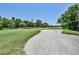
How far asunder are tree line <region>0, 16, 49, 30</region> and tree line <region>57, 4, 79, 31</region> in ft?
0.53

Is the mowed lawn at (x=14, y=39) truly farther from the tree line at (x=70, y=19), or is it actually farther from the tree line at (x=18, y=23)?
the tree line at (x=70, y=19)

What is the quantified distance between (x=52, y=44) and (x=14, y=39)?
14.3 inches

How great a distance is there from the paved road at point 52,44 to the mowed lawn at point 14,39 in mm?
51

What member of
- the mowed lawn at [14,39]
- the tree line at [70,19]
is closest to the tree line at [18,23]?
the mowed lawn at [14,39]

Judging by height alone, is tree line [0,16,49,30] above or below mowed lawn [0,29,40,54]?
above

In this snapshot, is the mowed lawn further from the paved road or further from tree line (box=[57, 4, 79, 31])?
tree line (box=[57, 4, 79, 31])

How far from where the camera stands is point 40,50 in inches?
107

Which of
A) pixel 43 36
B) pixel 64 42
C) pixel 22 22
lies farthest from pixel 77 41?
pixel 22 22

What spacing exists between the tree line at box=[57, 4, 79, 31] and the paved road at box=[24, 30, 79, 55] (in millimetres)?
87

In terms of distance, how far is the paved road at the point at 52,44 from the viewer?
2713 mm

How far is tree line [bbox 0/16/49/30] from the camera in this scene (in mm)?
2791

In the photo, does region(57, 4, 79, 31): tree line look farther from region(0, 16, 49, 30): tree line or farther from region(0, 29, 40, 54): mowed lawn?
region(0, 29, 40, 54): mowed lawn

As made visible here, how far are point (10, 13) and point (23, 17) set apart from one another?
129mm

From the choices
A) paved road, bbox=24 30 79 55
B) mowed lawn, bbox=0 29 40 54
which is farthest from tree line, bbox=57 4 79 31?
mowed lawn, bbox=0 29 40 54
